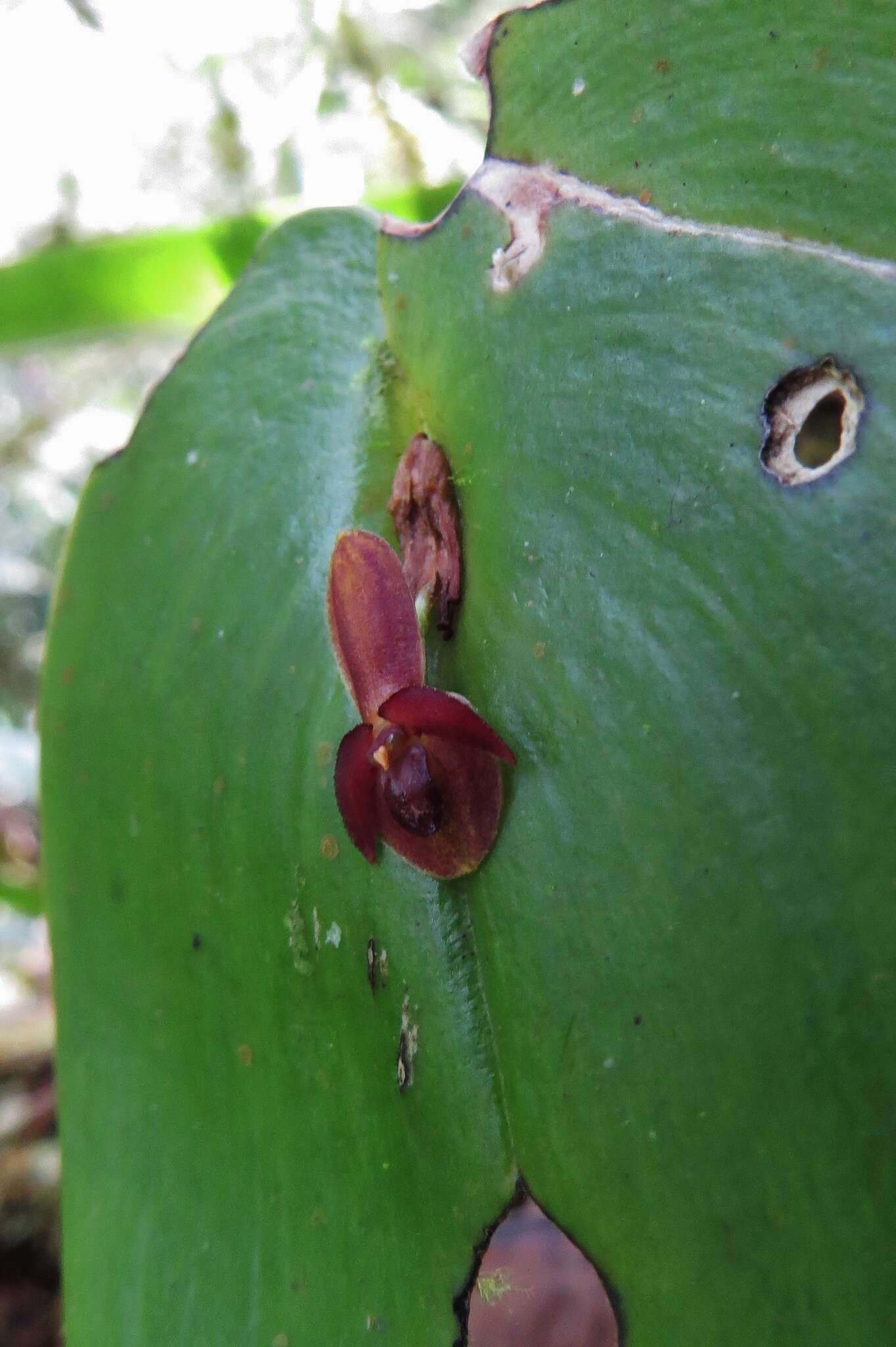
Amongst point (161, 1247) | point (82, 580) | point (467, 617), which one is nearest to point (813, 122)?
point (467, 617)

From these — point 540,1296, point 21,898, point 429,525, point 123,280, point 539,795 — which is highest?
point 123,280

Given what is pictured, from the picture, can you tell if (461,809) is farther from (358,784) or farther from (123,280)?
(123,280)

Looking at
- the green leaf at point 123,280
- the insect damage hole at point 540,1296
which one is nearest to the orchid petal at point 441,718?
the insect damage hole at point 540,1296

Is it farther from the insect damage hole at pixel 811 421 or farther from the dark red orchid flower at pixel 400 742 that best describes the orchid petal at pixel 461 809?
the insect damage hole at pixel 811 421

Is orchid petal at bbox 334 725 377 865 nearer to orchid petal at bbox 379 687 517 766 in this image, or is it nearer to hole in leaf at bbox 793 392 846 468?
orchid petal at bbox 379 687 517 766

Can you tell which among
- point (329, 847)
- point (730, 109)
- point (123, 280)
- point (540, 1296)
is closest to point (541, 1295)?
point (540, 1296)

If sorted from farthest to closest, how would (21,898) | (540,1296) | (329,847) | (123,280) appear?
1. (21,898)
2. (123,280)
3. (540,1296)
4. (329,847)

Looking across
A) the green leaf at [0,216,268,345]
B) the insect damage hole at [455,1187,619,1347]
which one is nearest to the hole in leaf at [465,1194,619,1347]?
the insect damage hole at [455,1187,619,1347]
